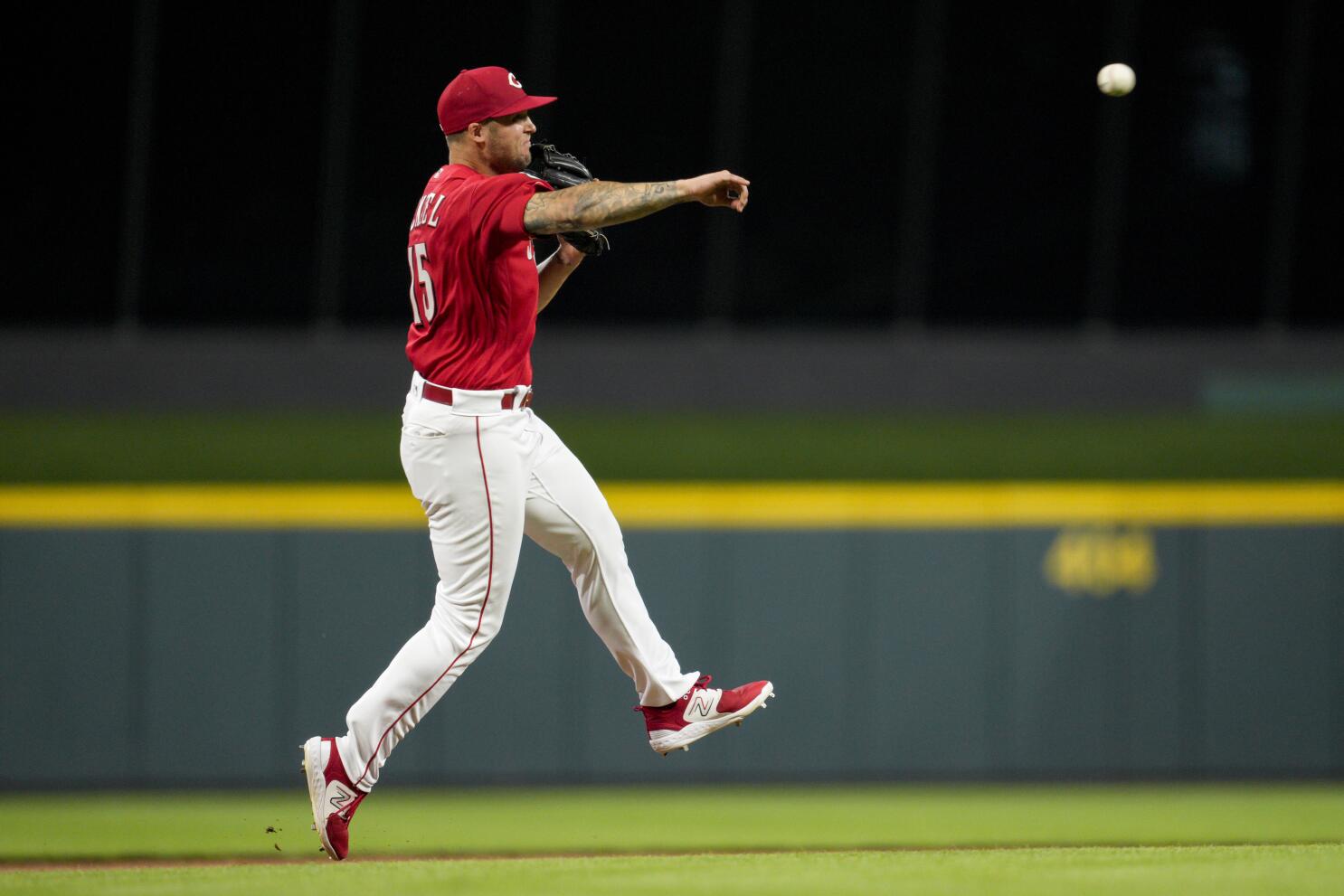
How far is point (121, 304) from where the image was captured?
1109 centimetres

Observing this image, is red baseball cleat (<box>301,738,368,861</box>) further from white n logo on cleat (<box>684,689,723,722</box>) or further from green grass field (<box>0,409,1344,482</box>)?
green grass field (<box>0,409,1344,482</box>)

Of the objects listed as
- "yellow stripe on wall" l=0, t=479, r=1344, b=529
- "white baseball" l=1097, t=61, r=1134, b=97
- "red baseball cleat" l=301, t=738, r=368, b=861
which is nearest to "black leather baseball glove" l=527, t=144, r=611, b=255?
"red baseball cleat" l=301, t=738, r=368, b=861

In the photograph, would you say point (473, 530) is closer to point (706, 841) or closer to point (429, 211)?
point (429, 211)

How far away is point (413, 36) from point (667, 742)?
7.69 metres

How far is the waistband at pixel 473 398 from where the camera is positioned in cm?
429

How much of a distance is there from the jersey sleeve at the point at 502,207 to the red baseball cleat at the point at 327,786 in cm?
139

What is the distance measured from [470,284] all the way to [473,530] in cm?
64

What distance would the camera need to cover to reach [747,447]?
1044cm

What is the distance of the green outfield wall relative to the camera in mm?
7988

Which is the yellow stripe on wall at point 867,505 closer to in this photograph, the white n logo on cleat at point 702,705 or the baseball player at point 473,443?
the white n logo on cleat at point 702,705

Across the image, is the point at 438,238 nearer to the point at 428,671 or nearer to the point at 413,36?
the point at 428,671

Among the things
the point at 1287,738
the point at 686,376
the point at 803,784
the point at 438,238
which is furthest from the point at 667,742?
the point at 686,376

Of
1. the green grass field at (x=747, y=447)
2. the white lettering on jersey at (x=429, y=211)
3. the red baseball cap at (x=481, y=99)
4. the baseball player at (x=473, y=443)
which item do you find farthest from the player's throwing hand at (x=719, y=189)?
the green grass field at (x=747, y=447)

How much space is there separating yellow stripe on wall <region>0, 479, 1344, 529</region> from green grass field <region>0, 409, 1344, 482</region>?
105cm
